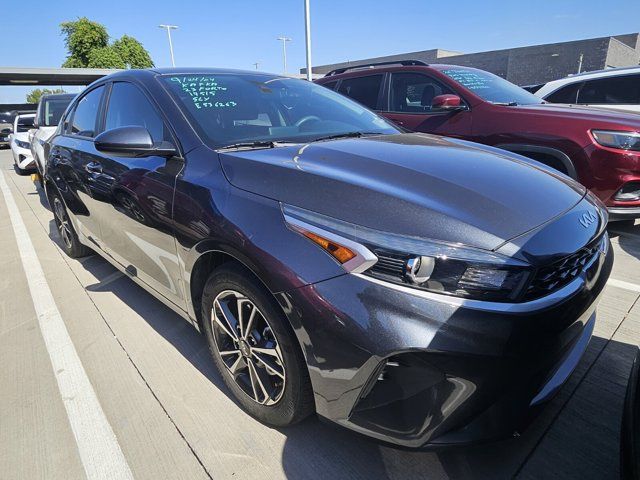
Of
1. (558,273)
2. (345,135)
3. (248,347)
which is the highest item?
(345,135)

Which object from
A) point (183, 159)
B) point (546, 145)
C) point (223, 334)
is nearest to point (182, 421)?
point (223, 334)

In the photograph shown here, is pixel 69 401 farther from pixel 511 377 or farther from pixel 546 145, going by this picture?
pixel 546 145

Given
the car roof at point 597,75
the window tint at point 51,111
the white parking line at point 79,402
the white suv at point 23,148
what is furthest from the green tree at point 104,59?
the white parking line at point 79,402

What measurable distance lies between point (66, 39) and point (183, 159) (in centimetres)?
5129

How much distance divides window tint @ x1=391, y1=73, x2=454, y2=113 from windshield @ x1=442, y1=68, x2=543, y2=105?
207mm

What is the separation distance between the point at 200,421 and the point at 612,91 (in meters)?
6.87

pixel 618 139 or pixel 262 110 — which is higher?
pixel 262 110

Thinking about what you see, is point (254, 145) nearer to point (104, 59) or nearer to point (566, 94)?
point (566, 94)

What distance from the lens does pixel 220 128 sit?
7.13 ft

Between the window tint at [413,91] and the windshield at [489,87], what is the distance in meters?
0.21

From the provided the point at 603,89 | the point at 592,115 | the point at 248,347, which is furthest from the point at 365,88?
the point at 248,347

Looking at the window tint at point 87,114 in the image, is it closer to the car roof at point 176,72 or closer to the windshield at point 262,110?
the car roof at point 176,72

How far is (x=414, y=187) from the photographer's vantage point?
1.57 metres

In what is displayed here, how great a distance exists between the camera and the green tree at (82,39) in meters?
40.9
